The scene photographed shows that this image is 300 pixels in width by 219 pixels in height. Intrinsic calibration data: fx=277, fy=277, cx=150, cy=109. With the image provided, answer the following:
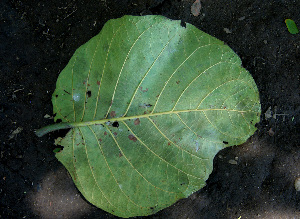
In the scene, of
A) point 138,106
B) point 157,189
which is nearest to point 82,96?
point 138,106

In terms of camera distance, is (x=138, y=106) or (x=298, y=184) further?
(x=298, y=184)

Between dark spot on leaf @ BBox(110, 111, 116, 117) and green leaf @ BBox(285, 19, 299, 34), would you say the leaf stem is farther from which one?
green leaf @ BBox(285, 19, 299, 34)

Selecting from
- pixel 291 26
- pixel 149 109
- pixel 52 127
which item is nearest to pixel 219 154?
pixel 149 109

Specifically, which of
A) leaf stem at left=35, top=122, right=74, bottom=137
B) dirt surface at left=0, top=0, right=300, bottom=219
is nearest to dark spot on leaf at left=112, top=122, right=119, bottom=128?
leaf stem at left=35, top=122, right=74, bottom=137

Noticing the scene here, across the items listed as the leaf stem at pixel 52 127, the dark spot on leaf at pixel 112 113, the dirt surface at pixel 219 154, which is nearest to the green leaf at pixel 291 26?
the dirt surface at pixel 219 154

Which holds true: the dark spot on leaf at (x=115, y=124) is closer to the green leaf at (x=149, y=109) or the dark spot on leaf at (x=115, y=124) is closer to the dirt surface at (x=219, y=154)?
the green leaf at (x=149, y=109)

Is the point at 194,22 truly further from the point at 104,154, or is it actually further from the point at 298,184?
the point at 298,184
